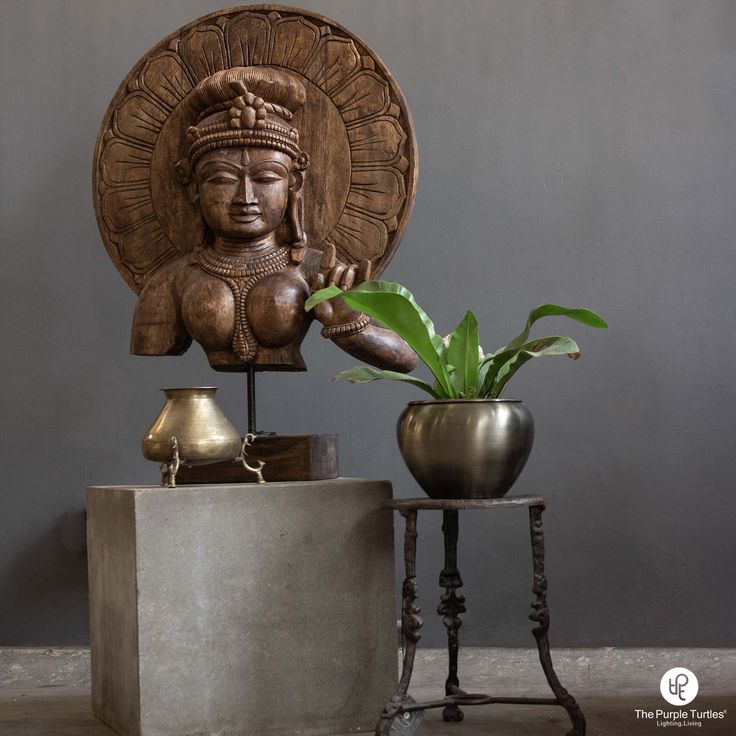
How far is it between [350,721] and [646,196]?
1.67 m

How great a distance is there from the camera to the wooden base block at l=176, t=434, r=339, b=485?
2188mm

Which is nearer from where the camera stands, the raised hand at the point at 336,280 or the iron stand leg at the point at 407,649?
the iron stand leg at the point at 407,649

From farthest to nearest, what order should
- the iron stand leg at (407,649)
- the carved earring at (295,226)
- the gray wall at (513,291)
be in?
the gray wall at (513,291), the carved earring at (295,226), the iron stand leg at (407,649)

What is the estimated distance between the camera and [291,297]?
2.26m

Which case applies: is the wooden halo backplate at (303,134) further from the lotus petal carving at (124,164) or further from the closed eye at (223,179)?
the closed eye at (223,179)

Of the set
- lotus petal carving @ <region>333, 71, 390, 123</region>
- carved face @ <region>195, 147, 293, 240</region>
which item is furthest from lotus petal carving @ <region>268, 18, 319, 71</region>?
carved face @ <region>195, 147, 293, 240</region>

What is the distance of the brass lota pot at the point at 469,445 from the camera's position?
6.44 feet

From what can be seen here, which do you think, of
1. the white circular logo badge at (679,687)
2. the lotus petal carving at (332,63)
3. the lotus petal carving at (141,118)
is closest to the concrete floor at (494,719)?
the white circular logo badge at (679,687)

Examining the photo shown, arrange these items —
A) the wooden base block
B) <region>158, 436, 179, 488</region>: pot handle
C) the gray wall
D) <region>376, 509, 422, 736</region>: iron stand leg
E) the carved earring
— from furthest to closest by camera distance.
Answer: the gray wall
the carved earring
the wooden base block
<region>158, 436, 179, 488</region>: pot handle
<region>376, 509, 422, 736</region>: iron stand leg

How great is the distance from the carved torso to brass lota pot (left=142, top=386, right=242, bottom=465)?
0.65 ft

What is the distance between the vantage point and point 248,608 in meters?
2.03

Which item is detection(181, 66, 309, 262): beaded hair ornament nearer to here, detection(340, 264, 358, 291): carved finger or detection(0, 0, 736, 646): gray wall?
detection(340, 264, 358, 291): carved finger

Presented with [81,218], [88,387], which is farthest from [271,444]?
[81,218]

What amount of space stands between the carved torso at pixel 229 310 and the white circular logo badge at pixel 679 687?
1127 millimetres
